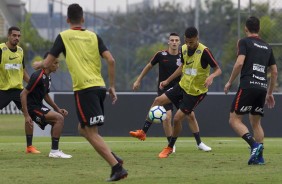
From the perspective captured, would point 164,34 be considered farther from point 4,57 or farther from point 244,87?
point 244,87

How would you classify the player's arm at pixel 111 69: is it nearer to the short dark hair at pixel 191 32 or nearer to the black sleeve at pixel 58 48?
the black sleeve at pixel 58 48

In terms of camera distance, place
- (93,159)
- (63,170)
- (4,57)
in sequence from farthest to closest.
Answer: (4,57), (93,159), (63,170)

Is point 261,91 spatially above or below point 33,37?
above

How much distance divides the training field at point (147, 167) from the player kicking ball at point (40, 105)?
552 millimetres

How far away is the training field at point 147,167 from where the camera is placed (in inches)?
458

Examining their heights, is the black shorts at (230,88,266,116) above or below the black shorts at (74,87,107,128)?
below

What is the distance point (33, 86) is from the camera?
A: 15.6 meters

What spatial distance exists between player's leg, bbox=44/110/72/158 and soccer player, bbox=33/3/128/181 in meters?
3.74

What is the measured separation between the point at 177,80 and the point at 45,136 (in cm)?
764

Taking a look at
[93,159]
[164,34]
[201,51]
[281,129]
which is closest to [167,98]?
[201,51]

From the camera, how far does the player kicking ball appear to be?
15.5m

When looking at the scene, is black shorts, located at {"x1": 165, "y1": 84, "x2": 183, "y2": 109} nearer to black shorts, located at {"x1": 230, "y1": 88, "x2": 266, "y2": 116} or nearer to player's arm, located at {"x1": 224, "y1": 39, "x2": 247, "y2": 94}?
black shorts, located at {"x1": 230, "y1": 88, "x2": 266, "y2": 116}

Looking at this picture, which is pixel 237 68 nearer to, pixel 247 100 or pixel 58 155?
pixel 247 100

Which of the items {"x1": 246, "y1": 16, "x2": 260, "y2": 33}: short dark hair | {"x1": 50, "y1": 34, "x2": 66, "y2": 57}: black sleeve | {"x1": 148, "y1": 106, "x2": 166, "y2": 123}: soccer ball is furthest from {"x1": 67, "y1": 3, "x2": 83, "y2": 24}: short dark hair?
{"x1": 148, "y1": 106, "x2": 166, "y2": 123}: soccer ball
